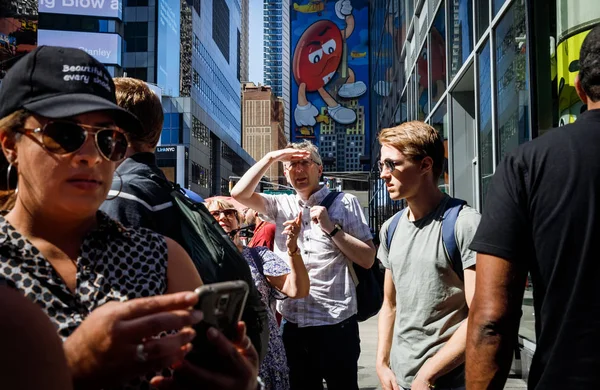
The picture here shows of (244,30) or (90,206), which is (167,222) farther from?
(244,30)

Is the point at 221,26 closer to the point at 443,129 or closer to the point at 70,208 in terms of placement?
the point at 443,129

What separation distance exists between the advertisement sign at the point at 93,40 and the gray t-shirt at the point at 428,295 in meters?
74.8

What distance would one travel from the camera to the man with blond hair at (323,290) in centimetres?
450

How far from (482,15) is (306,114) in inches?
1726

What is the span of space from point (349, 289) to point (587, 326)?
2718 millimetres

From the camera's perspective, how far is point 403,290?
3.26 meters

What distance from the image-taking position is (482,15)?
7867 mm

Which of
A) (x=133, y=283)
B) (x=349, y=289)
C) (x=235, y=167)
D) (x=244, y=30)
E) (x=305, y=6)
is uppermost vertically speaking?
(x=244, y=30)

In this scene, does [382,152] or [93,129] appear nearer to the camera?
[93,129]

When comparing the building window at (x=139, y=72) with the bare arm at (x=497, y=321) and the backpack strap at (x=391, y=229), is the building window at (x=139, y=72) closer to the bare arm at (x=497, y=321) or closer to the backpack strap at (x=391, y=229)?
the backpack strap at (x=391, y=229)

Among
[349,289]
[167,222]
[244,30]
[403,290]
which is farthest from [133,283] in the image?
[244,30]

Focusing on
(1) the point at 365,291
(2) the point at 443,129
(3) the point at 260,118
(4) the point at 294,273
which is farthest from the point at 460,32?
(3) the point at 260,118

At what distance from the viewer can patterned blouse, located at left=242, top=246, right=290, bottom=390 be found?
3676 mm

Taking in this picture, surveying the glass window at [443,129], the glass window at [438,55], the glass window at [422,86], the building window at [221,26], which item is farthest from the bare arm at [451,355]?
the building window at [221,26]
